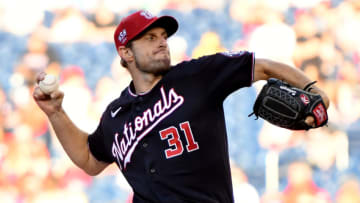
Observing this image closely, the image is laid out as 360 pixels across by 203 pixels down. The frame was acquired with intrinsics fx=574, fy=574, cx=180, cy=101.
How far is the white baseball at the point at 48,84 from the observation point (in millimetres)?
2051

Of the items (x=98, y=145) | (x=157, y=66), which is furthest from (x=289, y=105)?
(x=98, y=145)

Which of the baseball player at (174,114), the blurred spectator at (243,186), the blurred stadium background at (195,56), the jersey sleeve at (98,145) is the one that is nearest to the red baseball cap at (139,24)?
the baseball player at (174,114)

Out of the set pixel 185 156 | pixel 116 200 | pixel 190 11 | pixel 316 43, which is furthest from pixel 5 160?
pixel 316 43

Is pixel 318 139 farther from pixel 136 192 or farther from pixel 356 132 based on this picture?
pixel 136 192

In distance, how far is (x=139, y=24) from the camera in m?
2.04

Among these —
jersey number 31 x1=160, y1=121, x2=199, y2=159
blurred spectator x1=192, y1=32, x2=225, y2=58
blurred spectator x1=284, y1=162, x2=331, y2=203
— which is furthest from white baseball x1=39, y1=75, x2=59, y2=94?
blurred spectator x1=284, y1=162, x2=331, y2=203

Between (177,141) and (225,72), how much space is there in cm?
28

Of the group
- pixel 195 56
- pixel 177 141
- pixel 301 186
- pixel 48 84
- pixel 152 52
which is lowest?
pixel 301 186

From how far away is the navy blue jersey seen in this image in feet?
6.21

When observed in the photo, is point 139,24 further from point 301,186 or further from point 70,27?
point 301,186

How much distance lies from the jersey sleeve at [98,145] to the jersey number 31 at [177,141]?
373 millimetres

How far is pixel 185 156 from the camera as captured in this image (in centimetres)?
190

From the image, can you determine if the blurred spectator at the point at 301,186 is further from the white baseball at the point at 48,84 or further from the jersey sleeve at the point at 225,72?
the white baseball at the point at 48,84

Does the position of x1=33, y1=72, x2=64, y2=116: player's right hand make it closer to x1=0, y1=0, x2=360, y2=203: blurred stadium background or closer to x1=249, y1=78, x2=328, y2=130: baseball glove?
x1=249, y1=78, x2=328, y2=130: baseball glove
